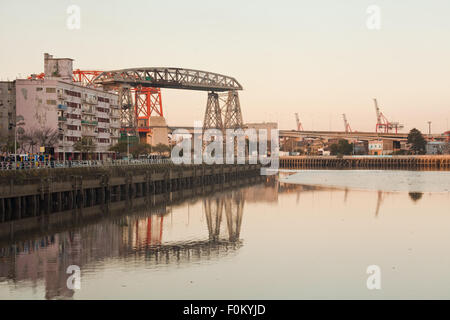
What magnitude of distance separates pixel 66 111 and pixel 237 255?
47446mm

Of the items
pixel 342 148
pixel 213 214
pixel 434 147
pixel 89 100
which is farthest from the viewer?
pixel 434 147

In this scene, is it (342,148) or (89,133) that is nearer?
(89,133)

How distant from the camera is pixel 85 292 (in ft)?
60.7

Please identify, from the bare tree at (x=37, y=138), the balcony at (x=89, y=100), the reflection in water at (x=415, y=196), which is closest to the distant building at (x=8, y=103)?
the bare tree at (x=37, y=138)

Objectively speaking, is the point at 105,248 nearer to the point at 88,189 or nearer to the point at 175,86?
the point at 88,189

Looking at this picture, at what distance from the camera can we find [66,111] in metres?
67.5

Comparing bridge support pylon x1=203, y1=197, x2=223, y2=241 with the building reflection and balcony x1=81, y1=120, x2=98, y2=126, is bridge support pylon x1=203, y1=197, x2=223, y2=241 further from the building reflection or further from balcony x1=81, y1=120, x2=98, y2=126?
balcony x1=81, y1=120, x2=98, y2=126

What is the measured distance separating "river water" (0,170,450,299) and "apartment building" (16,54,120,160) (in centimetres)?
2778

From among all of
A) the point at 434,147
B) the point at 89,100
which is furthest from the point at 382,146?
the point at 89,100

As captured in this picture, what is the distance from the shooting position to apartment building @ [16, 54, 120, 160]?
63.3 meters

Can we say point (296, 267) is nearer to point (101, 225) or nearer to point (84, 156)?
point (101, 225)

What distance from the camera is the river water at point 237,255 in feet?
62.6
